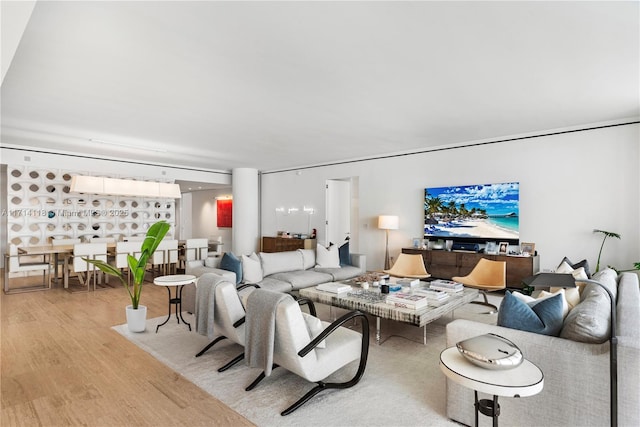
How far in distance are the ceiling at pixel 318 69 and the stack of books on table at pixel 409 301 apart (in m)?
2.20

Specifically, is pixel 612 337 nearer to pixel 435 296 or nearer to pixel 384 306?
pixel 384 306

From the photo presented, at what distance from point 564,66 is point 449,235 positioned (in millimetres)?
3813

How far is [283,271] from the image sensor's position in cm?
545

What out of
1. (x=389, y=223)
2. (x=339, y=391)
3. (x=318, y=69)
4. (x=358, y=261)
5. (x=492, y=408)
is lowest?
(x=339, y=391)

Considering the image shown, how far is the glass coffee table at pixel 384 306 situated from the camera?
3230 mm

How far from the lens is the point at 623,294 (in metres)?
2.55

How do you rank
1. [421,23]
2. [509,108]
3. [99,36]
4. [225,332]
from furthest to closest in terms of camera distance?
[509,108] < [225,332] < [99,36] < [421,23]

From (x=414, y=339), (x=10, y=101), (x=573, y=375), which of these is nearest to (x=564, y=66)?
(x=573, y=375)

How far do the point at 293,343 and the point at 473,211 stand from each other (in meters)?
5.06

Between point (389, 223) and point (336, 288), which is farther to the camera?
point (389, 223)

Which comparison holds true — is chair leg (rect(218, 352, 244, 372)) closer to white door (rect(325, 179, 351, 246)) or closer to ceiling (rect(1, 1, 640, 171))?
ceiling (rect(1, 1, 640, 171))

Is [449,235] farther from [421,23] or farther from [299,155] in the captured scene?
[421,23]

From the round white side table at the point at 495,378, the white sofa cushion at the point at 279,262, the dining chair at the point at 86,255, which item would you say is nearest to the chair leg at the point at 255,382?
the round white side table at the point at 495,378

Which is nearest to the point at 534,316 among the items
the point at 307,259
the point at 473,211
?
the point at 307,259
